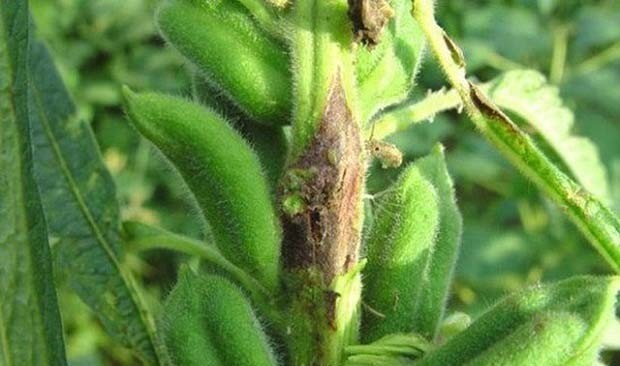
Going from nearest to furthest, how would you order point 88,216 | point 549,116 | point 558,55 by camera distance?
1. point 88,216
2. point 549,116
3. point 558,55

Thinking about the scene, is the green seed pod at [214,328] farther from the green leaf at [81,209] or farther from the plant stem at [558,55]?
the plant stem at [558,55]

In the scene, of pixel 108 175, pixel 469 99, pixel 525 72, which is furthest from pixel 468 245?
pixel 469 99

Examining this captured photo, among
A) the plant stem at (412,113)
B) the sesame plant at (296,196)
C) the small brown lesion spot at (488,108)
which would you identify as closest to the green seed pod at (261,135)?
the sesame plant at (296,196)

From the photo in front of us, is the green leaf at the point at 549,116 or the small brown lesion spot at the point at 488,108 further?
the green leaf at the point at 549,116

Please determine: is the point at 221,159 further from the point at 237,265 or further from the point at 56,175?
the point at 56,175

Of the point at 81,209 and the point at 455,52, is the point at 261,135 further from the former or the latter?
the point at 81,209

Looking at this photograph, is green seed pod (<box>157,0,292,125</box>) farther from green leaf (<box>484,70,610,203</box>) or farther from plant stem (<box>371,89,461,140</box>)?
green leaf (<box>484,70,610,203</box>)

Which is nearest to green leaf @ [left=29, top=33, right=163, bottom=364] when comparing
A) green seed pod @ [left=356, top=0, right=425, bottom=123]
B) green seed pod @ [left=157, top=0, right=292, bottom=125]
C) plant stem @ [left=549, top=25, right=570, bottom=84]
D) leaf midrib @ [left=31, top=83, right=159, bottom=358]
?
leaf midrib @ [left=31, top=83, right=159, bottom=358]

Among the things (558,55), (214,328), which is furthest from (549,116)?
(558,55)
